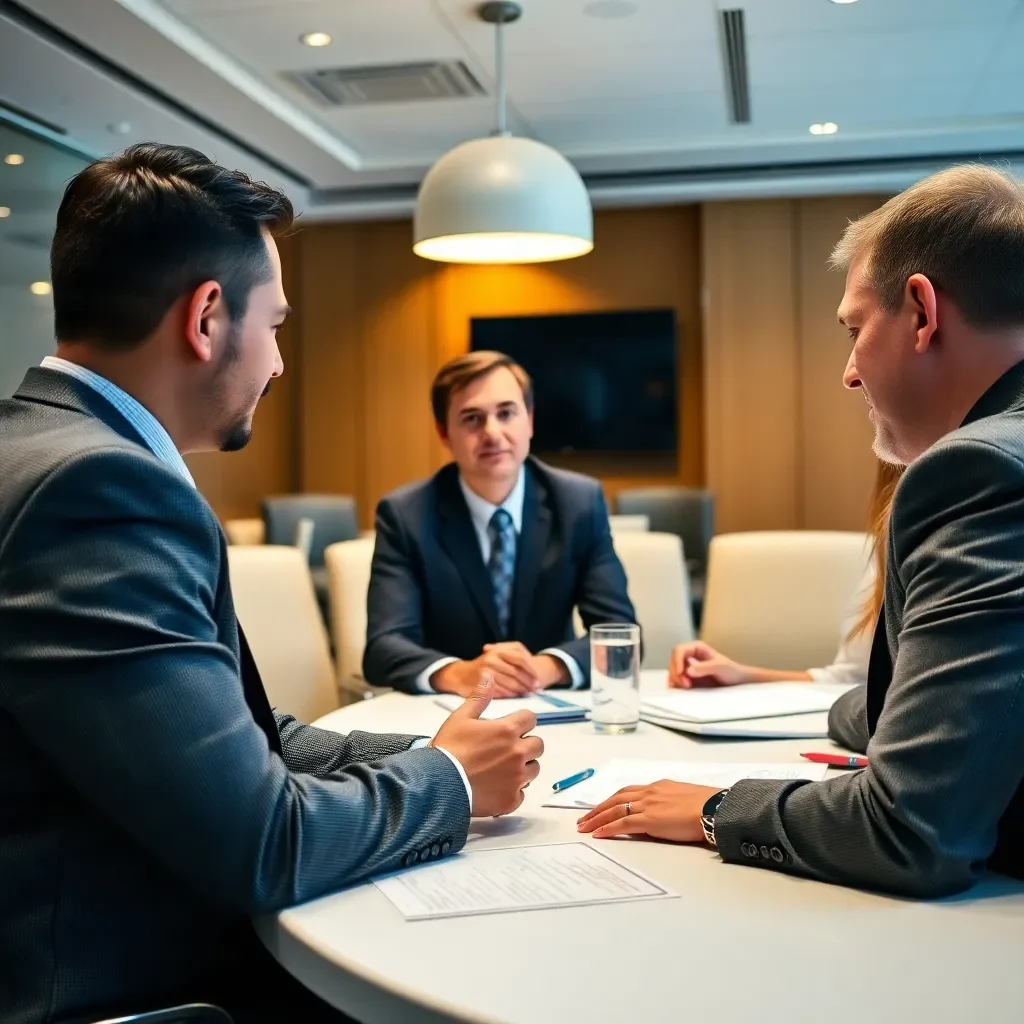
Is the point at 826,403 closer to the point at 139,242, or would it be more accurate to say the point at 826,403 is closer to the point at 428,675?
the point at 428,675

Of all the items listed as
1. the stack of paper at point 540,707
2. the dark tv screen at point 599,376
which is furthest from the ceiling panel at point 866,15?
the stack of paper at point 540,707

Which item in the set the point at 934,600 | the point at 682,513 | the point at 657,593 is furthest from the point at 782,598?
the point at 682,513

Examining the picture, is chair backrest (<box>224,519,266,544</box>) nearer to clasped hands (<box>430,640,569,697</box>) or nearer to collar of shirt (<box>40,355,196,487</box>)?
clasped hands (<box>430,640,569,697</box>)

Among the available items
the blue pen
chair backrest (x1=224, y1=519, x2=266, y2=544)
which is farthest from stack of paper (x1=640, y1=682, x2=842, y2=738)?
chair backrest (x1=224, y1=519, x2=266, y2=544)

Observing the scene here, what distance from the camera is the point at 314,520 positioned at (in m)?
6.43

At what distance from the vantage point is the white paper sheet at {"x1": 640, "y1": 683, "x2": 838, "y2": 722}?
183 centimetres

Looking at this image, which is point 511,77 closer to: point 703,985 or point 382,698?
point 382,698

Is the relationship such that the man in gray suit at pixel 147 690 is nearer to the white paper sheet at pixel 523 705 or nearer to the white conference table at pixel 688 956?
the white conference table at pixel 688 956

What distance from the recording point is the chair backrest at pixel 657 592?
9.49 ft

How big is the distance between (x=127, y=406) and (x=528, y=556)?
1594mm

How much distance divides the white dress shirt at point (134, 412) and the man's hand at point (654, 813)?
0.52 feet

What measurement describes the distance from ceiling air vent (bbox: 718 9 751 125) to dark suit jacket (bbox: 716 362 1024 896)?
3905 millimetres

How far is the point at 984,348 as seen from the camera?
116cm

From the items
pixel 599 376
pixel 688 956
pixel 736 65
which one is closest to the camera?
pixel 688 956
